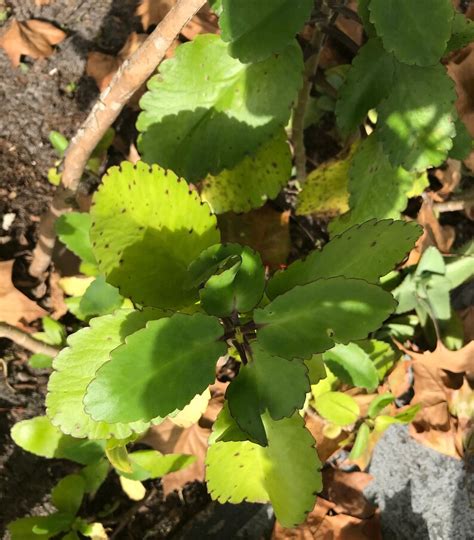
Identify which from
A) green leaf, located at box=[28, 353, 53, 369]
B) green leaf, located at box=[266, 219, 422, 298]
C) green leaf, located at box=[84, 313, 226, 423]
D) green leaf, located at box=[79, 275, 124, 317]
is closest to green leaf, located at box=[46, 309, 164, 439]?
green leaf, located at box=[84, 313, 226, 423]

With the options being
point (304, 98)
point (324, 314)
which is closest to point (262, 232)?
point (304, 98)

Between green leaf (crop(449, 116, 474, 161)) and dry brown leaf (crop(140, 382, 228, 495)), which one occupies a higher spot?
green leaf (crop(449, 116, 474, 161))

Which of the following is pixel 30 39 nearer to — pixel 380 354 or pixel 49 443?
pixel 49 443

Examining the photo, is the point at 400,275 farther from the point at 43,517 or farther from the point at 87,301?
the point at 43,517

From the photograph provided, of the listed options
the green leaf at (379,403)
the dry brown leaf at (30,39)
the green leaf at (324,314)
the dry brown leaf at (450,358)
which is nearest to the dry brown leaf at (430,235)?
the dry brown leaf at (450,358)

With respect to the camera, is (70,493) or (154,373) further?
(70,493)

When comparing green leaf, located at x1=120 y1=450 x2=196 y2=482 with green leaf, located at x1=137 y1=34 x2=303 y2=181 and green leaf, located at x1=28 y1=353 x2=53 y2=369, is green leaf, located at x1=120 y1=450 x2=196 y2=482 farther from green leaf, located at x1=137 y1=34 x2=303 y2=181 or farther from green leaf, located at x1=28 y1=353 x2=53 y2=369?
green leaf, located at x1=137 y1=34 x2=303 y2=181

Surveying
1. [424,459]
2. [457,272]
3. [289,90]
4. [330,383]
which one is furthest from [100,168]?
[424,459]
